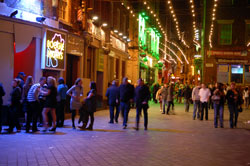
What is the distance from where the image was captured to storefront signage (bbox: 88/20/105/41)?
21844 millimetres

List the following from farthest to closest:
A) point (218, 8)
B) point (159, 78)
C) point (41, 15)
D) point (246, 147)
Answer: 1. point (159, 78)
2. point (218, 8)
3. point (41, 15)
4. point (246, 147)

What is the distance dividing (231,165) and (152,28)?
38.0 metres

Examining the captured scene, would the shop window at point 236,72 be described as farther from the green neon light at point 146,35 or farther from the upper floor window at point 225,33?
the green neon light at point 146,35

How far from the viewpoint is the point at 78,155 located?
8328 mm

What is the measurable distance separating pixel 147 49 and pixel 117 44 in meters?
11.8

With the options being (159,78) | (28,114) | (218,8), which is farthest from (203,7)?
(28,114)

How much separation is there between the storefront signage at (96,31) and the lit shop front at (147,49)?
1123cm

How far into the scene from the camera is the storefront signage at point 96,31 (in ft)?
71.7

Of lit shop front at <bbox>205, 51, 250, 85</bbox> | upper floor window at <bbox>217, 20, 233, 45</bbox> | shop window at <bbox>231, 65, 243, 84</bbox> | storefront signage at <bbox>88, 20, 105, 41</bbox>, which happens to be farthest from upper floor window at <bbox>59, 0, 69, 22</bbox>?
shop window at <bbox>231, 65, 243, 84</bbox>

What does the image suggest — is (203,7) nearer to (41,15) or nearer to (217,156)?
(41,15)

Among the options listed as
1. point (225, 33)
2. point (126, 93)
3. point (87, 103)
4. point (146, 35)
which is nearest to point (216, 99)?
point (126, 93)

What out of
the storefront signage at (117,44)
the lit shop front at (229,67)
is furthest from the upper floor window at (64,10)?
the lit shop front at (229,67)

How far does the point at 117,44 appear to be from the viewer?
94.9 feet

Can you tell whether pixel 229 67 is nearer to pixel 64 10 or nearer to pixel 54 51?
pixel 64 10
